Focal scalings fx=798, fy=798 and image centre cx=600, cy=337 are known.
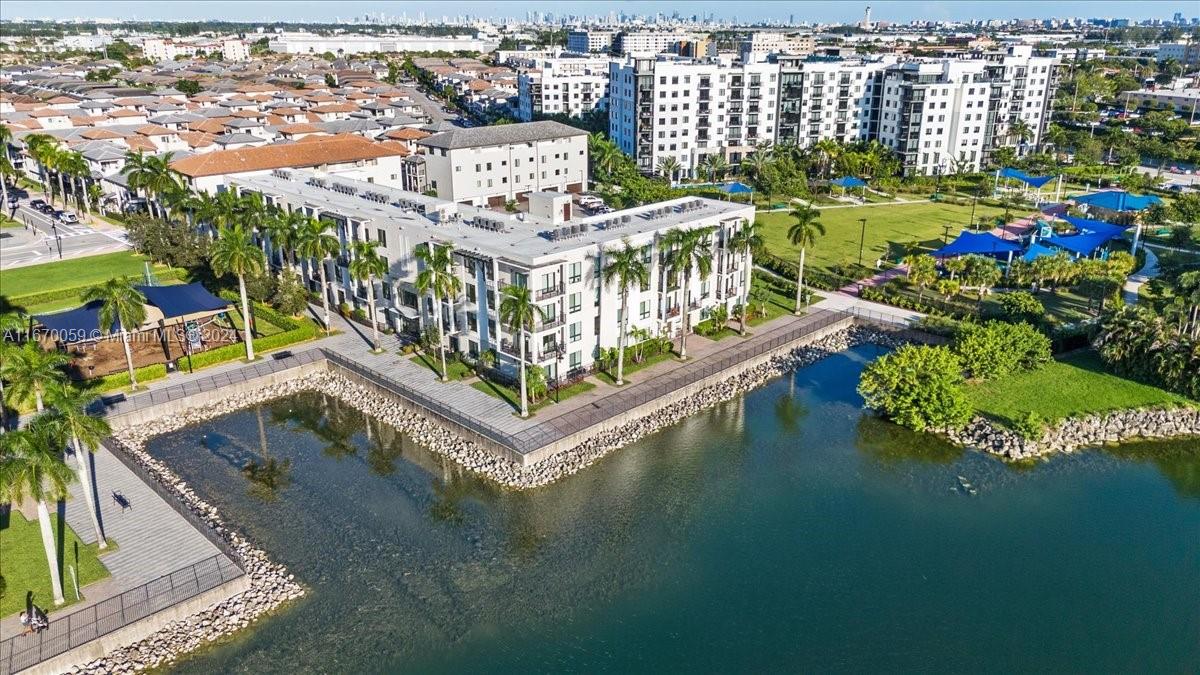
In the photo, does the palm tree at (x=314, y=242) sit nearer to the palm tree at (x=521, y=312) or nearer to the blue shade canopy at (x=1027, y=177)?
the palm tree at (x=521, y=312)

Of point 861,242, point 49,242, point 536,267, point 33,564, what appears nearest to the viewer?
point 33,564

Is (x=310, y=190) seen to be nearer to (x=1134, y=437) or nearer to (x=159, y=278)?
(x=159, y=278)

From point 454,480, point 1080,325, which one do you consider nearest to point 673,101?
point 1080,325

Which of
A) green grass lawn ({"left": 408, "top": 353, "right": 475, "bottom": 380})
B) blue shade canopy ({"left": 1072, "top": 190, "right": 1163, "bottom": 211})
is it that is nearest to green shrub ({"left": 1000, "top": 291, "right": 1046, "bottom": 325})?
green grass lawn ({"left": 408, "top": 353, "right": 475, "bottom": 380})

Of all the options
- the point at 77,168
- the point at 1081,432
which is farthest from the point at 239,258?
the point at 1081,432

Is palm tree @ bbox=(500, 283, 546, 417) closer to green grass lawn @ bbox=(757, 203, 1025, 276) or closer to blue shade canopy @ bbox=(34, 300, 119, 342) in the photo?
blue shade canopy @ bbox=(34, 300, 119, 342)

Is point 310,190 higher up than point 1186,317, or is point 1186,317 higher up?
point 310,190

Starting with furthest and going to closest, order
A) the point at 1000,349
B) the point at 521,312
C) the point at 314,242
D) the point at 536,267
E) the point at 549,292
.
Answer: the point at 314,242 < the point at 1000,349 < the point at 549,292 < the point at 536,267 < the point at 521,312

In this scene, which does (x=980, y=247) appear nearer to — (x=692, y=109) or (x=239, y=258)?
(x=692, y=109)
